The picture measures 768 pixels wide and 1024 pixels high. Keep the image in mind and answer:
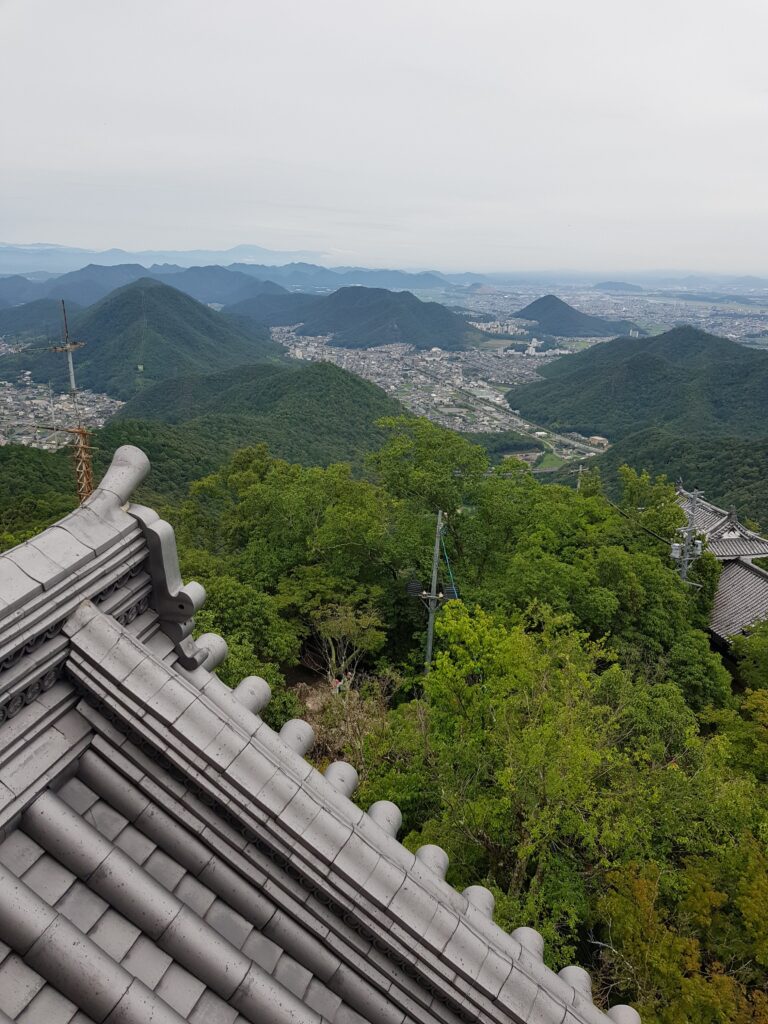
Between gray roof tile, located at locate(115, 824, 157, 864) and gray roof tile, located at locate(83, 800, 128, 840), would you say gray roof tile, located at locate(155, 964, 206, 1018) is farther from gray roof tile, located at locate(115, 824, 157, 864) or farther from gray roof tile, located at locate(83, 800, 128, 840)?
gray roof tile, located at locate(83, 800, 128, 840)

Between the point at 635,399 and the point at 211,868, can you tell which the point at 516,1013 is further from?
the point at 635,399

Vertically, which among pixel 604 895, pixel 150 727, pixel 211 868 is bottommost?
pixel 604 895

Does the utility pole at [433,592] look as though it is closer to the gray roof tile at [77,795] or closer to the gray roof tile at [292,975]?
the gray roof tile at [292,975]

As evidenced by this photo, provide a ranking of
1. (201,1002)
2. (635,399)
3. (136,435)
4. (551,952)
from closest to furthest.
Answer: (201,1002)
(551,952)
(136,435)
(635,399)

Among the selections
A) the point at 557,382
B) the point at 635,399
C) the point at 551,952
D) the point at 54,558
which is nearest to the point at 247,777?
the point at 54,558

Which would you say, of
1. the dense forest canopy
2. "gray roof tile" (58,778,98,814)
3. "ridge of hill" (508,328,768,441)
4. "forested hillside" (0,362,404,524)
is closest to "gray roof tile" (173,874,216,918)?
"gray roof tile" (58,778,98,814)
